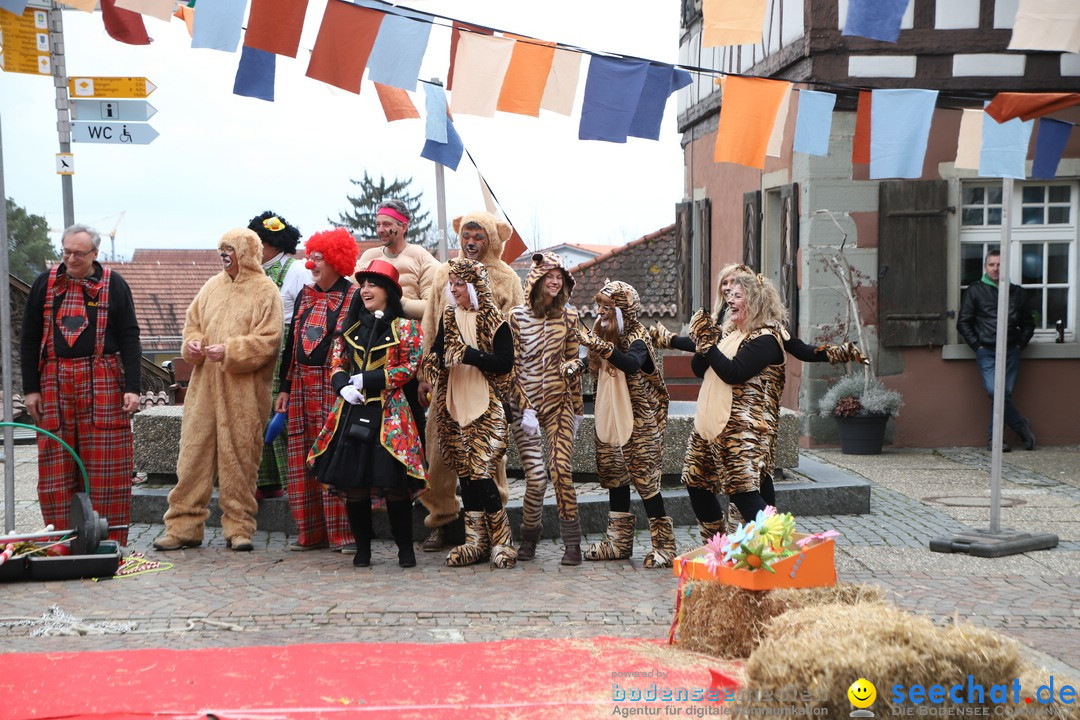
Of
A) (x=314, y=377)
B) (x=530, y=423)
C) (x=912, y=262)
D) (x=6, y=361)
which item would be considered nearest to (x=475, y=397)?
(x=530, y=423)

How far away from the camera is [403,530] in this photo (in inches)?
288

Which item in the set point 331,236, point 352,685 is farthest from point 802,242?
point 352,685

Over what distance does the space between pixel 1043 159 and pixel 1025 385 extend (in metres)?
4.46

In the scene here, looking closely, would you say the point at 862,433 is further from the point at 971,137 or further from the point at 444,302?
the point at 444,302

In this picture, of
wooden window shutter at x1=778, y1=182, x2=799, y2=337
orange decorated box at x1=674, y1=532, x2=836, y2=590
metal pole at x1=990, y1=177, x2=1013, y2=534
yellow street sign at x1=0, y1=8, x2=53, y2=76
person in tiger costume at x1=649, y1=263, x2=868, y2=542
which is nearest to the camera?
orange decorated box at x1=674, y1=532, x2=836, y2=590

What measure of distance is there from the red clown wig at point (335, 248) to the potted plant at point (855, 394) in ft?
19.4

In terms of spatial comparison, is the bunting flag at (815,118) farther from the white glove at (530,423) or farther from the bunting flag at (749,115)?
the white glove at (530,423)

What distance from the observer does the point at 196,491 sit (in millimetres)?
7836

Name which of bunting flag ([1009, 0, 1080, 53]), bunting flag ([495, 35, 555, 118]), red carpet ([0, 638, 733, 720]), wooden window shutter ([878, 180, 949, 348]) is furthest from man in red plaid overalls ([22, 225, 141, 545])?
wooden window shutter ([878, 180, 949, 348])

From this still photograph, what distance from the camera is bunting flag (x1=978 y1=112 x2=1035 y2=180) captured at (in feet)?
25.1

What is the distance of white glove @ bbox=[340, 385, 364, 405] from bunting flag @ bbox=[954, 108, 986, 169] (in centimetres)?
403

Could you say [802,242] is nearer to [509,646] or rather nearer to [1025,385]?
[1025,385]

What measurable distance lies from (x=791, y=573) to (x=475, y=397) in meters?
2.51

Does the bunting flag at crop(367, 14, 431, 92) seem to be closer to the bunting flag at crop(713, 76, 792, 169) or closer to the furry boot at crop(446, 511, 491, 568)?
the bunting flag at crop(713, 76, 792, 169)
